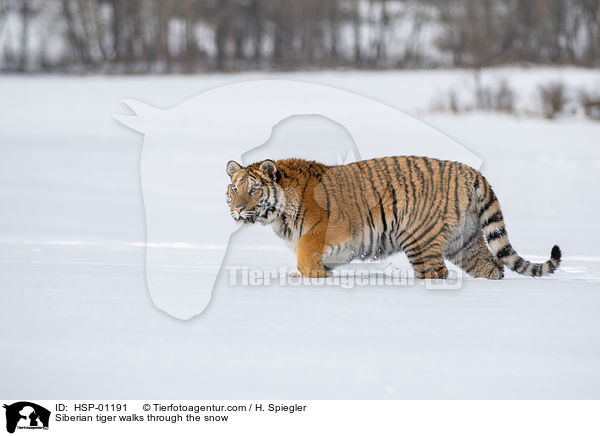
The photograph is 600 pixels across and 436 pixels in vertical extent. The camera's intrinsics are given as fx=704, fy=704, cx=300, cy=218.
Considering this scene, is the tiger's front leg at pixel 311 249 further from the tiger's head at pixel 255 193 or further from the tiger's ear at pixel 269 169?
the tiger's ear at pixel 269 169

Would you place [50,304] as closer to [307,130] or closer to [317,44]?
[307,130]

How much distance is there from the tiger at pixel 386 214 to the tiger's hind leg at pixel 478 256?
0.11 feet

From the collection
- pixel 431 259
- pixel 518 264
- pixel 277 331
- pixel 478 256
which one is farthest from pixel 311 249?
pixel 518 264

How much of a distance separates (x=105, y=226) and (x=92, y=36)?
29.8 meters

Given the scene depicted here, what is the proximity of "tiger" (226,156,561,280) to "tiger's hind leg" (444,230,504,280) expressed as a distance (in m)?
0.03

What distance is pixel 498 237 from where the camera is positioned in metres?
4.74

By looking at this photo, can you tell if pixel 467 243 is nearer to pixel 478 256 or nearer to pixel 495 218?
pixel 478 256

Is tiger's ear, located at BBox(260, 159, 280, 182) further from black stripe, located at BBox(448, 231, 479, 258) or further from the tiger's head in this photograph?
black stripe, located at BBox(448, 231, 479, 258)

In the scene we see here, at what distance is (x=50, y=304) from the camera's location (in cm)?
401

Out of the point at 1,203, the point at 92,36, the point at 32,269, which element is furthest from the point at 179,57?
Result: the point at 32,269

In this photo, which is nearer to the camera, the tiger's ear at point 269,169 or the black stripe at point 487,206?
the tiger's ear at point 269,169

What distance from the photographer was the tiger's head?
4.46 metres
